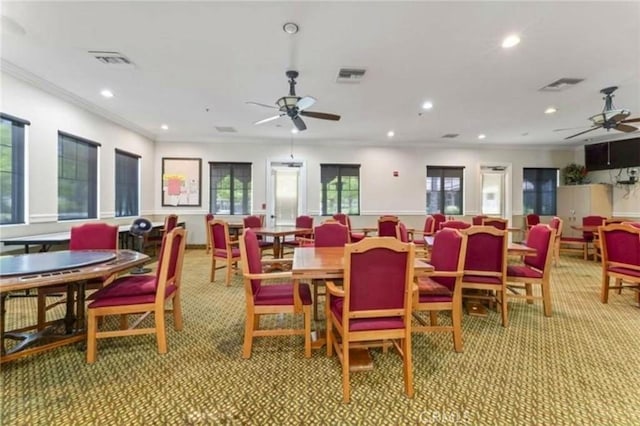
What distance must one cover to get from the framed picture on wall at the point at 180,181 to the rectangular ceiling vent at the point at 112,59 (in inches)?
170


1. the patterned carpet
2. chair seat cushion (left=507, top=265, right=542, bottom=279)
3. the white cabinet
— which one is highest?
the white cabinet

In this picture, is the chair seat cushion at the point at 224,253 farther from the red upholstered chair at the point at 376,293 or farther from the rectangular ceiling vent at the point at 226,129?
the rectangular ceiling vent at the point at 226,129

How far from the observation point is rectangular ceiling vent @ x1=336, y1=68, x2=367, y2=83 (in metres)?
3.99

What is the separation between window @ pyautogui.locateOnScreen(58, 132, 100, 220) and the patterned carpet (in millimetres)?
3446

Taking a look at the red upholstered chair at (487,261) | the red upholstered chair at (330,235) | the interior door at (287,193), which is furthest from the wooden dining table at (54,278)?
the interior door at (287,193)

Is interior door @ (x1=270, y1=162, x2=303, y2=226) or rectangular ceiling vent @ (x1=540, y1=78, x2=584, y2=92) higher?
rectangular ceiling vent @ (x1=540, y1=78, x2=584, y2=92)

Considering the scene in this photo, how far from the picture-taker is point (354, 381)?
2.14 metres

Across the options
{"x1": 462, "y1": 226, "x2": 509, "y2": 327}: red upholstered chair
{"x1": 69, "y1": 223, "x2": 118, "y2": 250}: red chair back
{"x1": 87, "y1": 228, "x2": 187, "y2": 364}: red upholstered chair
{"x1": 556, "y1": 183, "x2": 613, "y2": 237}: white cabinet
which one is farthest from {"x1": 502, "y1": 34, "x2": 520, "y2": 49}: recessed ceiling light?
{"x1": 556, "y1": 183, "x2": 613, "y2": 237}: white cabinet

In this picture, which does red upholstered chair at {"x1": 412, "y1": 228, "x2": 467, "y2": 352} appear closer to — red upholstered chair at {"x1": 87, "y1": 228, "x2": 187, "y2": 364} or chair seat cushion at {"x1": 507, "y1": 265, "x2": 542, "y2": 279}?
chair seat cushion at {"x1": 507, "y1": 265, "x2": 542, "y2": 279}

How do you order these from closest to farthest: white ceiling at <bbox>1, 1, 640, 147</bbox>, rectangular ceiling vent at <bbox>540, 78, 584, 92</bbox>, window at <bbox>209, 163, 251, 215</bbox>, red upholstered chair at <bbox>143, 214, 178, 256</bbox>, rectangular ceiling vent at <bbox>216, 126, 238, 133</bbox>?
white ceiling at <bbox>1, 1, 640, 147</bbox> < rectangular ceiling vent at <bbox>540, 78, 584, 92</bbox> < red upholstered chair at <bbox>143, 214, 178, 256</bbox> < rectangular ceiling vent at <bbox>216, 126, 238, 133</bbox> < window at <bbox>209, 163, 251, 215</bbox>

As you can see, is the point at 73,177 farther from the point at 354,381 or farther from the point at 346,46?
the point at 354,381

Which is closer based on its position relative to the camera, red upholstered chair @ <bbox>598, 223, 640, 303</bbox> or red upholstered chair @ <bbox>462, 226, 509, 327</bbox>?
red upholstered chair @ <bbox>462, 226, 509, 327</bbox>

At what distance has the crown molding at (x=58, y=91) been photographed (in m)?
3.88

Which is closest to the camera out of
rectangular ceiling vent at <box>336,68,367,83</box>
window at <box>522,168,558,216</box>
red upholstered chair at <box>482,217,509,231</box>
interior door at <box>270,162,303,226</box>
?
rectangular ceiling vent at <box>336,68,367,83</box>
